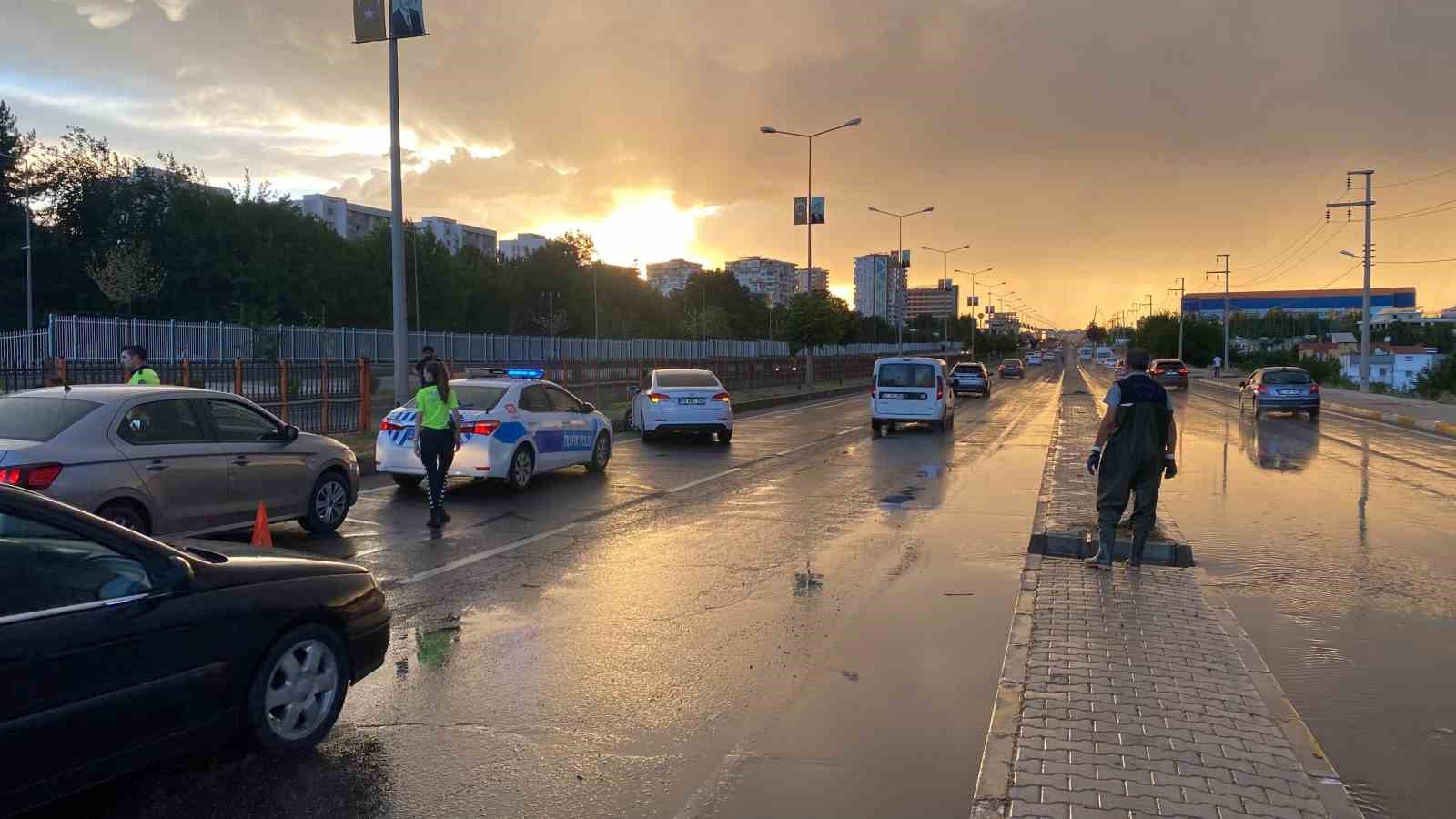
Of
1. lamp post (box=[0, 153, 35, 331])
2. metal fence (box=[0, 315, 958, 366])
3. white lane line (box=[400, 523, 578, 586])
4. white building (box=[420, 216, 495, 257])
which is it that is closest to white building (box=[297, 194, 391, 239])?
white building (box=[420, 216, 495, 257])

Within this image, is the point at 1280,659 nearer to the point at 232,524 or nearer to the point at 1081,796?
the point at 1081,796

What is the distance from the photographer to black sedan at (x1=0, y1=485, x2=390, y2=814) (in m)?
3.46

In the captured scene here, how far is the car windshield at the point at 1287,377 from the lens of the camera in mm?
30125

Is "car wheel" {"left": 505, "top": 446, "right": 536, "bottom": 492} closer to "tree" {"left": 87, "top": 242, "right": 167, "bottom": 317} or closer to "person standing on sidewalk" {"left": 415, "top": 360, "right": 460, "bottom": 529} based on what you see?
"person standing on sidewalk" {"left": 415, "top": 360, "right": 460, "bottom": 529}

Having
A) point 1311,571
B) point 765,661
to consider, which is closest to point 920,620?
point 765,661

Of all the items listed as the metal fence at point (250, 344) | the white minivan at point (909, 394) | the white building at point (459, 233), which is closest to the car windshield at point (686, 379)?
the white minivan at point (909, 394)

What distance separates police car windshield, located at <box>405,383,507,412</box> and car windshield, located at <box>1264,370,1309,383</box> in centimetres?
2583

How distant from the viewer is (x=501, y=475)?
12938 mm

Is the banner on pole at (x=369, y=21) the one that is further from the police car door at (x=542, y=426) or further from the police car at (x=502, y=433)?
the police car door at (x=542, y=426)

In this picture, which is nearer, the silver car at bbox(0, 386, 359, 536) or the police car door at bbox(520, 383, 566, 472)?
the silver car at bbox(0, 386, 359, 536)

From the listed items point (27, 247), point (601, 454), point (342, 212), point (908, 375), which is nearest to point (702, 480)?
point (601, 454)

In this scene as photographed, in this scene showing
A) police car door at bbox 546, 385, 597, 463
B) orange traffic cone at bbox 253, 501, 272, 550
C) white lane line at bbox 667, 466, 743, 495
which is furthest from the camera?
police car door at bbox 546, 385, 597, 463

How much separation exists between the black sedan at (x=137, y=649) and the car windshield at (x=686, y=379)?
53.8 ft

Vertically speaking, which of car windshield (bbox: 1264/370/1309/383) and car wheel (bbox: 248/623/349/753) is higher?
car windshield (bbox: 1264/370/1309/383)
